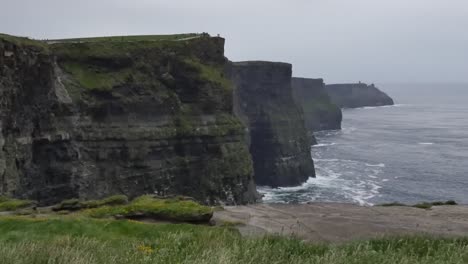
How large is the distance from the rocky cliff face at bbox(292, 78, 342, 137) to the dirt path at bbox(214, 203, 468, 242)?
15830 cm

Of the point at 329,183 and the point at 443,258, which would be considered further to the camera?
the point at 329,183

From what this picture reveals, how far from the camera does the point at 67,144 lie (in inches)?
2238

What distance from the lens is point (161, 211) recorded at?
22781 millimetres

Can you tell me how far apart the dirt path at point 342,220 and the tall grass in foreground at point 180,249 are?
446 centimetres

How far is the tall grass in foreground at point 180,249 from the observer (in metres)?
10.8

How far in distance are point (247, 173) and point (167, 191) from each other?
11.1 metres

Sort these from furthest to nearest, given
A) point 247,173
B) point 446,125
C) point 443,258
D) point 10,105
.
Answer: point 446,125
point 247,173
point 10,105
point 443,258

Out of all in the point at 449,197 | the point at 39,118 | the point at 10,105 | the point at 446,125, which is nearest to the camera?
the point at 10,105

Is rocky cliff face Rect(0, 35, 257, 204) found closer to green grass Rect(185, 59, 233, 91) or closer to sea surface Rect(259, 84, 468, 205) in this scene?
green grass Rect(185, 59, 233, 91)

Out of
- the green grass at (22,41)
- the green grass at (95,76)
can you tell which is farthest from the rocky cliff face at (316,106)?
the green grass at (22,41)

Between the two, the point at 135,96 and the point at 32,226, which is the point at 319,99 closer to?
the point at 135,96

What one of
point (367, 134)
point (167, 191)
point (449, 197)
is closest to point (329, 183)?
point (449, 197)

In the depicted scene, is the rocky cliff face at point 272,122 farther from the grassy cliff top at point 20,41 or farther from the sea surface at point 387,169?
the grassy cliff top at point 20,41

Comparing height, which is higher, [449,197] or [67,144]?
[67,144]
